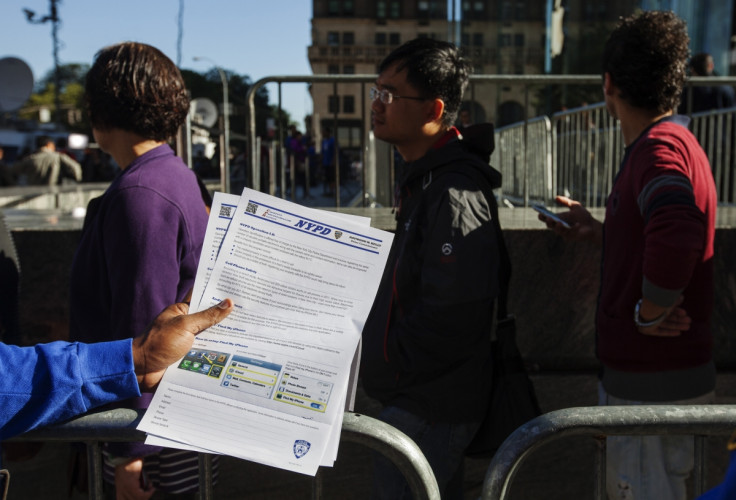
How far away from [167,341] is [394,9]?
265 feet

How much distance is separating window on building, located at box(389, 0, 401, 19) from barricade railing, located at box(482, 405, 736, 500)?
8003 centimetres

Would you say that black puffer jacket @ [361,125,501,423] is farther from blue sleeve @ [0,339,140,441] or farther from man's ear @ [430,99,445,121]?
blue sleeve @ [0,339,140,441]

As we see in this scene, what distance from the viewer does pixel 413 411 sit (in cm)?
224

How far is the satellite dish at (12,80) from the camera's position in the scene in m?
9.52

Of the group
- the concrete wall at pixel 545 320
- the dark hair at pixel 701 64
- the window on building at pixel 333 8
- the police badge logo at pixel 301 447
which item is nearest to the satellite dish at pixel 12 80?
the concrete wall at pixel 545 320

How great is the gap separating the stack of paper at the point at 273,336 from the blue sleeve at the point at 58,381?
9cm

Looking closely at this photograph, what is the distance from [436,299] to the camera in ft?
7.04

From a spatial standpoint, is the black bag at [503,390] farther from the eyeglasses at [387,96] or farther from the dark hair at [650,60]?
the dark hair at [650,60]

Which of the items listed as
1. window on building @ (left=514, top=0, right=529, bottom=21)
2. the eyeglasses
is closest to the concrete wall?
the eyeglasses

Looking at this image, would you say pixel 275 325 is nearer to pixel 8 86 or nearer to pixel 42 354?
pixel 42 354

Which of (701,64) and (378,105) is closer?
(378,105)

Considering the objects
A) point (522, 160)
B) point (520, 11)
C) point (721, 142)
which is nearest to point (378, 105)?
point (721, 142)

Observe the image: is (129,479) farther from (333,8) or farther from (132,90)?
(333,8)

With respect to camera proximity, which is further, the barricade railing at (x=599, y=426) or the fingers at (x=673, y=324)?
the fingers at (x=673, y=324)
